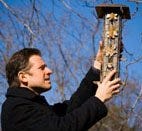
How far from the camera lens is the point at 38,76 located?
2.93 metres

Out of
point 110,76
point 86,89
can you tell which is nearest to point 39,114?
point 110,76

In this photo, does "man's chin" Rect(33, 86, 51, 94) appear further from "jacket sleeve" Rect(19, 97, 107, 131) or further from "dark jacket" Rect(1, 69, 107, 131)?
"jacket sleeve" Rect(19, 97, 107, 131)

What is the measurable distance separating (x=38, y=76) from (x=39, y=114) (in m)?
0.33

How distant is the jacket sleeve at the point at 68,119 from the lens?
261 cm

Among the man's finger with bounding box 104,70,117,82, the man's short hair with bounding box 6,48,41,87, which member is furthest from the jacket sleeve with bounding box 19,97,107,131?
the man's short hair with bounding box 6,48,41,87

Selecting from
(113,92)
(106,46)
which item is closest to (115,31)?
(106,46)

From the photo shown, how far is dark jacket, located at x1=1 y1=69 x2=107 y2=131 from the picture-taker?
2627mm

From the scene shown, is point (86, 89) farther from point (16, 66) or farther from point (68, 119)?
point (68, 119)

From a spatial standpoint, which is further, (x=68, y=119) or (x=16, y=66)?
(x=16, y=66)

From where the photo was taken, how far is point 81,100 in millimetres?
3338

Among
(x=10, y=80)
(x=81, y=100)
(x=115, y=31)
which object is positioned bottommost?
(x=81, y=100)

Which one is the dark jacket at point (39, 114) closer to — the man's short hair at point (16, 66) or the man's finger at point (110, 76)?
the man's short hair at point (16, 66)

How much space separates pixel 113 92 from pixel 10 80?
686 millimetres

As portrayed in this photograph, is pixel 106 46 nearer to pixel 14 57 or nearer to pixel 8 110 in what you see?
pixel 14 57
